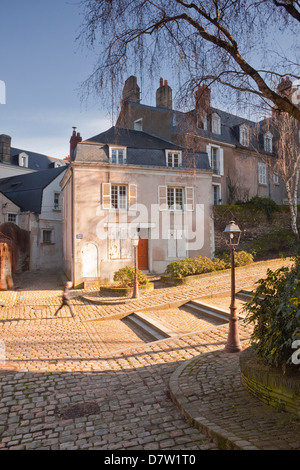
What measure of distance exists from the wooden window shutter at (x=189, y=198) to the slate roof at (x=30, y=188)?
11.9 meters

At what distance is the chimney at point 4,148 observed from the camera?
33.4 metres

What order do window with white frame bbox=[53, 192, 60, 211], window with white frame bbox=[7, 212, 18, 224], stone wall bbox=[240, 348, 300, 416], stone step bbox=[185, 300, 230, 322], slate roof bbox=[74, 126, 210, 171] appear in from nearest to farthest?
1. stone wall bbox=[240, 348, 300, 416]
2. stone step bbox=[185, 300, 230, 322]
3. slate roof bbox=[74, 126, 210, 171]
4. window with white frame bbox=[7, 212, 18, 224]
5. window with white frame bbox=[53, 192, 60, 211]

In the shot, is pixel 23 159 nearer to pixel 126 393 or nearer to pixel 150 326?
pixel 150 326

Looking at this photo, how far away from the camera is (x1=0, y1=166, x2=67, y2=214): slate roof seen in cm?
2561

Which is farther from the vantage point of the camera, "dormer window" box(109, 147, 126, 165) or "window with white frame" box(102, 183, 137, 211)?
"window with white frame" box(102, 183, 137, 211)

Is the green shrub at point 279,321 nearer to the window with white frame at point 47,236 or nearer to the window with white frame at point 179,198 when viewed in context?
the window with white frame at point 179,198

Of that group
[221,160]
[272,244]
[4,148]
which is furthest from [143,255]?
[4,148]

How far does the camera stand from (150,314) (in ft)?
37.4

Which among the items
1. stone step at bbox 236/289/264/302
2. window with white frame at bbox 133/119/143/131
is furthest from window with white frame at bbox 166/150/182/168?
stone step at bbox 236/289/264/302

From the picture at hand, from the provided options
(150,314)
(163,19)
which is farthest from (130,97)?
(150,314)

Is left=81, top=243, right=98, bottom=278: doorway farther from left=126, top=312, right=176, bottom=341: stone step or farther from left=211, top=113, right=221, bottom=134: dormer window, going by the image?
left=211, top=113, right=221, bottom=134: dormer window

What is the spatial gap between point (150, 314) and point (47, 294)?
6736mm

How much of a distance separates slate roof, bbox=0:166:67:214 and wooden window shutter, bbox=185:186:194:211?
11.9 metres

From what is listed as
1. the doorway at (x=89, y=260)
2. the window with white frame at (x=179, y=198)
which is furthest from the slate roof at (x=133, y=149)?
the doorway at (x=89, y=260)
